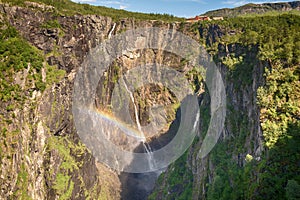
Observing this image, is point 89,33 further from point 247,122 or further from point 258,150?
point 258,150

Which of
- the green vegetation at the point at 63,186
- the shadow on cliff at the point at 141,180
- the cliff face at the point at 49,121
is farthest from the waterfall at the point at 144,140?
the green vegetation at the point at 63,186

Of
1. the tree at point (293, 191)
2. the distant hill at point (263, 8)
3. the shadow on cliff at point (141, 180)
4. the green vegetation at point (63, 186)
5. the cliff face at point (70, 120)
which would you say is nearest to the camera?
the tree at point (293, 191)

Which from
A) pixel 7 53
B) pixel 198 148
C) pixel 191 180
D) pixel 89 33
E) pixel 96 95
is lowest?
pixel 191 180

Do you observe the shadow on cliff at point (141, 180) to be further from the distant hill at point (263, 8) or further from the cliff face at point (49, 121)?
the distant hill at point (263, 8)

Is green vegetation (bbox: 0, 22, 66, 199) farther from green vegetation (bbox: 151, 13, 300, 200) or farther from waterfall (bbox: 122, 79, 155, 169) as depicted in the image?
waterfall (bbox: 122, 79, 155, 169)

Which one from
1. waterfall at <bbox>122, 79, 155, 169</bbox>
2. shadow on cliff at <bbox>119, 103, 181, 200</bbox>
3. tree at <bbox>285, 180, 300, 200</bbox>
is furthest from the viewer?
waterfall at <bbox>122, 79, 155, 169</bbox>

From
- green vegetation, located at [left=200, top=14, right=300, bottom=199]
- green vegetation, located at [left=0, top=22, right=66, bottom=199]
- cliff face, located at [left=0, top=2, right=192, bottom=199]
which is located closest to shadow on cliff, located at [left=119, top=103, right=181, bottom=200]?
cliff face, located at [left=0, top=2, right=192, bottom=199]

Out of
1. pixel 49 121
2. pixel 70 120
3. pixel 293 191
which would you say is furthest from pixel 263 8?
pixel 293 191

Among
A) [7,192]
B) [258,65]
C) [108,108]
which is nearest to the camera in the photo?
[258,65]

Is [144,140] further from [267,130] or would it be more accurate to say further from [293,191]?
[293,191]

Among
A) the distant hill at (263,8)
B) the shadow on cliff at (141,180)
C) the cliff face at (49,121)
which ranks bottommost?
the shadow on cliff at (141,180)

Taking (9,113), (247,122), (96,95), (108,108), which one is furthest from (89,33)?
(247,122)
